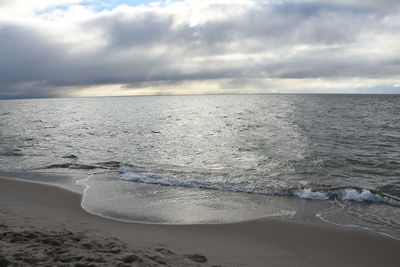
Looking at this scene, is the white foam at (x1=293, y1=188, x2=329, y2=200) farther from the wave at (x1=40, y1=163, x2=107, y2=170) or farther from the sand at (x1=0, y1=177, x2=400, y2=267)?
the wave at (x1=40, y1=163, x2=107, y2=170)

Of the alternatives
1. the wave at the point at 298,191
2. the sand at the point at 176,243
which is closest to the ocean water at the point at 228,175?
the wave at the point at 298,191

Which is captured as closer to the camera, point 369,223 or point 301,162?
point 369,223

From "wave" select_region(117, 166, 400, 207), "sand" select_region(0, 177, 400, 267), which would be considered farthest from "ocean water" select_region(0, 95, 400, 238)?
"sand" select_region(0, 177, 400, 267)

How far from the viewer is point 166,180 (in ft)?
45.9

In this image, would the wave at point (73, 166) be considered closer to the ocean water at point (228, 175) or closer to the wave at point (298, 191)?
the ocean water at point (228, 175)

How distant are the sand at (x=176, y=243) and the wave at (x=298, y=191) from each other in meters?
3.02

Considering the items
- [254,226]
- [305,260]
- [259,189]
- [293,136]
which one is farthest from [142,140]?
[305,260]

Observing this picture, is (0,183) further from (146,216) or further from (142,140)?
(142,140)

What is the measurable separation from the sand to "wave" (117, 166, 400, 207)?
3.02 m

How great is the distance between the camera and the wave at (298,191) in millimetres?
11383

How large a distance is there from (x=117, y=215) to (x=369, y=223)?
759 centimetres

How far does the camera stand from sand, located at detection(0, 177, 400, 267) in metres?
6.08

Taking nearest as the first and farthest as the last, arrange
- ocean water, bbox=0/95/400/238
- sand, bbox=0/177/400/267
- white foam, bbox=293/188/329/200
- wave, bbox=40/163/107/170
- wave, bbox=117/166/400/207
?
sand, bbox=0/177/400/267, ocean water, bbox=0/95/400/238, wave, bbox=117/166/400/207, white foam, bbox=293/188/329/200, wave, bbox=40/163/107/170

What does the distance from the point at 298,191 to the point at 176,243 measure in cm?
629
